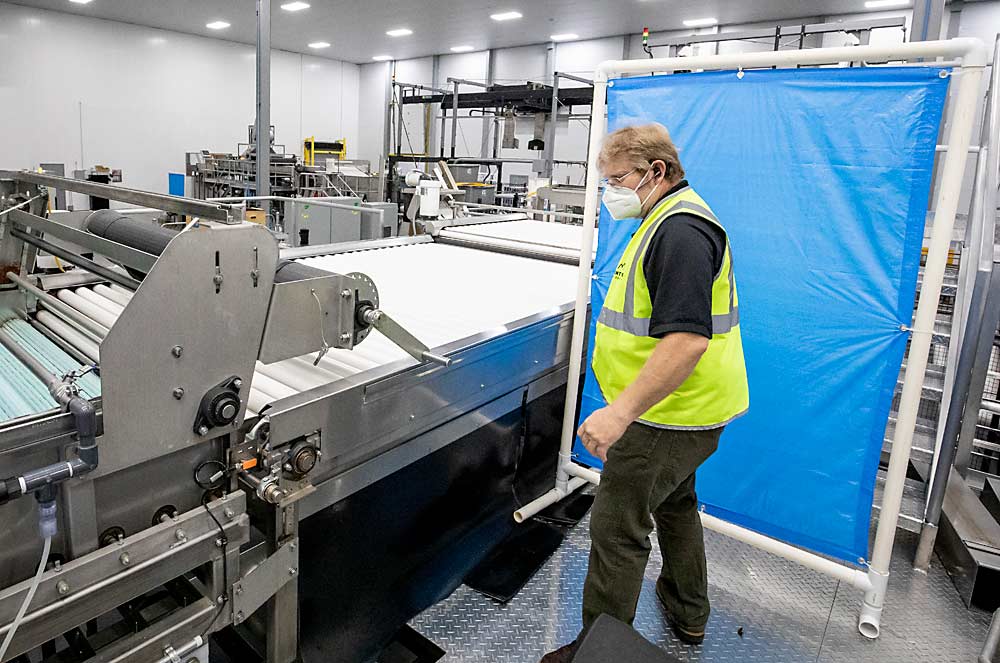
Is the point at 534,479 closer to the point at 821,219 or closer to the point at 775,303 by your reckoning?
the point at 775,303

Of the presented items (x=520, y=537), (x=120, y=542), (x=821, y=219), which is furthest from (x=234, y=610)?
(x=821, y=219)

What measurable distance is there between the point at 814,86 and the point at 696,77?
A: 0.41m

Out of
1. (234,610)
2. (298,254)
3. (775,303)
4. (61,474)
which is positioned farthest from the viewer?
(298,254)

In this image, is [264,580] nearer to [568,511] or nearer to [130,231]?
[130,231]

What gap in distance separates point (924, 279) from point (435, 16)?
11.8 m

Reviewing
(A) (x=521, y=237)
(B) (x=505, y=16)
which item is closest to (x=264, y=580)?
(A) (x=521, y=237)

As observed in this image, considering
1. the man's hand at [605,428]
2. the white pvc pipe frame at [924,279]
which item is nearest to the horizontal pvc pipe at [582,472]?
the white pvc pipe frame at [924,279]

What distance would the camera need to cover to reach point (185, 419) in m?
1.38

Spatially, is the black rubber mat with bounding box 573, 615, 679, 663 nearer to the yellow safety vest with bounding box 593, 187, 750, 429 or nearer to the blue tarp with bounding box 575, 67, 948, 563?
the yellow safety vest with bounding box 593, 187, 750, 429

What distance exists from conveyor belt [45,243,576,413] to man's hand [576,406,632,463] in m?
0.61

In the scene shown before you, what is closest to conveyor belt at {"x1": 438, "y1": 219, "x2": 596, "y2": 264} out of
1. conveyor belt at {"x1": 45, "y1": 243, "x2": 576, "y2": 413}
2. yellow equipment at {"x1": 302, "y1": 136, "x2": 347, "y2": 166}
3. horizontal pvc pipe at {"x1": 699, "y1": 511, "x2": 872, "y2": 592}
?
conveyor belt at {"x1": 45, "y1": 243, "x2": 576, "y2": 413}

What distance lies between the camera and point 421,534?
7.64ft

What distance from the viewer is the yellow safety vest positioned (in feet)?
5.93

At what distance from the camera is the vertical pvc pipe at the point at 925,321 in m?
2.00
